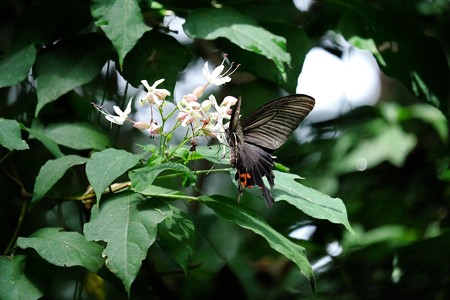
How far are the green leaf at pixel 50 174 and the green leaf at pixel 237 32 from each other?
51cm

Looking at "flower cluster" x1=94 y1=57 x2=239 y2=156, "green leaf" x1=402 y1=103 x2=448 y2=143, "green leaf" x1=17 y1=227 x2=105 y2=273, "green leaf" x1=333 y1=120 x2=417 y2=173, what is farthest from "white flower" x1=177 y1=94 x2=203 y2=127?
"green leaf" x1=402 y1=103 x2=448 y2=143

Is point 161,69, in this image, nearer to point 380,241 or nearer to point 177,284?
point 177,284

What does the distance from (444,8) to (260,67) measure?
45.7 inches

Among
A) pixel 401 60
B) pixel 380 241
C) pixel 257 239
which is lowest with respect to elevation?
pixel 257 239

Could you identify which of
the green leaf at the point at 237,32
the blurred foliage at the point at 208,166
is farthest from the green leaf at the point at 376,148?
the green leaf at the point at 237,32

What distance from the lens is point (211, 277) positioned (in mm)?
2467

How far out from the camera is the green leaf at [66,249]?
4.83ft

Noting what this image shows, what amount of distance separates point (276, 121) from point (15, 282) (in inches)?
25.6

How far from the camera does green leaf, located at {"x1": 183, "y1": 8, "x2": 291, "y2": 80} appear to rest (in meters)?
1.83

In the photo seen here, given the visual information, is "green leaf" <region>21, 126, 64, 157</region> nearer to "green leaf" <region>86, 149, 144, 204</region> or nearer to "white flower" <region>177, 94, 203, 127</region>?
"green leaf" <region>86, 149, 144, 204</region>

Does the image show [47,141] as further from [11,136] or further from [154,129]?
[154,129]

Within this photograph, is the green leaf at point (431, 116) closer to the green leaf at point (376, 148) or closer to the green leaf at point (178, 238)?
the green leaf at point (376, 148)

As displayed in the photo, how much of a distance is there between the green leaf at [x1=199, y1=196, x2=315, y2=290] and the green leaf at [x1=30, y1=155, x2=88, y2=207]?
0.99ft

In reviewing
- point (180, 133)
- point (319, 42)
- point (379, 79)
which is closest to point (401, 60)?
point (319, 42)
